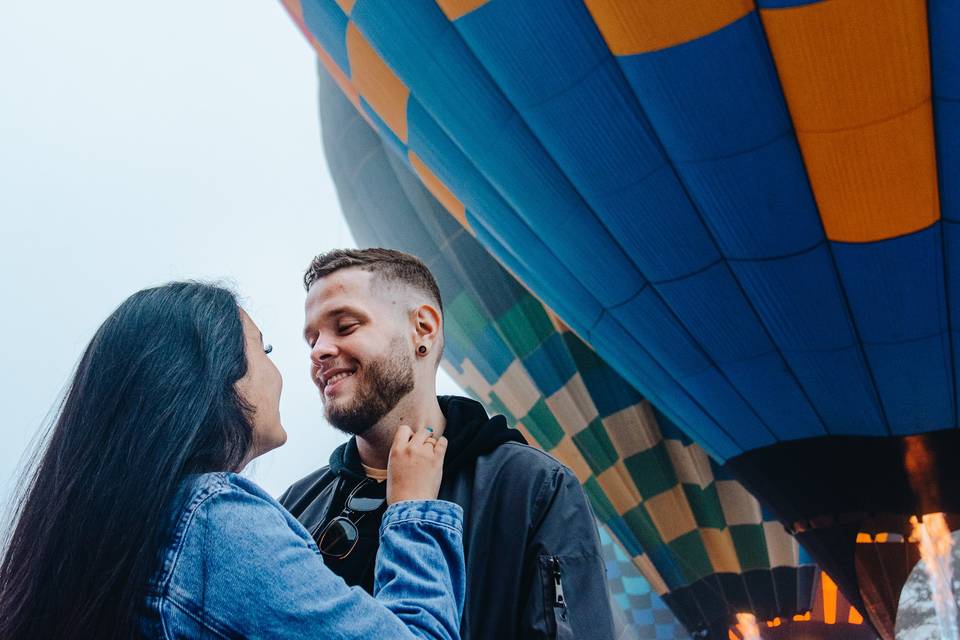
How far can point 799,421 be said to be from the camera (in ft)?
14.1

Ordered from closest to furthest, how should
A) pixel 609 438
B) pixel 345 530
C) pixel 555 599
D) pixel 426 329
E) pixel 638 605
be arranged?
pixel 555 599 → pixel 345 530 → pixel 426 329 → pixel 609 438 → pixel 638 605

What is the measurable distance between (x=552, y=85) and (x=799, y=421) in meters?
2.17

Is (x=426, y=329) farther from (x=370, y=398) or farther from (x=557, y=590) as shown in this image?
(x=557, y=590)

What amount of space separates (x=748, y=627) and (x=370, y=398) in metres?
6.60

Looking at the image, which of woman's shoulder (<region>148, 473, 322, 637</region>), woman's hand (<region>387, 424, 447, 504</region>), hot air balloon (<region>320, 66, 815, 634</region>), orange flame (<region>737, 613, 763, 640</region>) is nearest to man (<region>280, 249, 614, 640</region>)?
woman's hand (<region>387, 424, 447, 504</region>)

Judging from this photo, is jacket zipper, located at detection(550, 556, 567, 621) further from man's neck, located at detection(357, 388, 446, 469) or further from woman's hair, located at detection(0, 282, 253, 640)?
woman's hair, located at detection(0, 282, 253, 640)

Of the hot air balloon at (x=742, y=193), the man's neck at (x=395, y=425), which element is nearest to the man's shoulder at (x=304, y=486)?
the man's neck at (x=395, y=425)

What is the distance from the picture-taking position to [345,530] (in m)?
1.22

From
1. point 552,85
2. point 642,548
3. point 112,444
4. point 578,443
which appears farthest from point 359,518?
point 642,548

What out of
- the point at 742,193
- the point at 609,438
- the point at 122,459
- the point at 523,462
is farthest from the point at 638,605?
the point at 122,459

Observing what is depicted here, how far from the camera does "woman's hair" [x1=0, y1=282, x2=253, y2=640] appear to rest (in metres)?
0.82

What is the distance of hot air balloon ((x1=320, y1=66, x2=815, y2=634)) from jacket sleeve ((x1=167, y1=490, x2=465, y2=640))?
592 cm

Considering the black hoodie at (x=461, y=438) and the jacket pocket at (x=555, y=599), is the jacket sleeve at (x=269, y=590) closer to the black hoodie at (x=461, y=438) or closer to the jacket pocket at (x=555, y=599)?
the jacket pocket at (x=555, y=599)

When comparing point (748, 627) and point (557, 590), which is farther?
point (748, 627)
